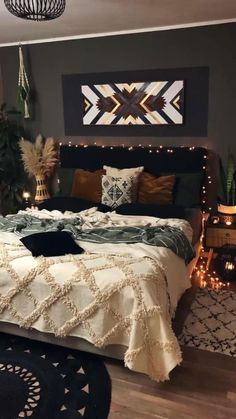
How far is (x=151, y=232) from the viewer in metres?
2.89

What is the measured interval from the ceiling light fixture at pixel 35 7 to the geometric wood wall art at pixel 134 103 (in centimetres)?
171

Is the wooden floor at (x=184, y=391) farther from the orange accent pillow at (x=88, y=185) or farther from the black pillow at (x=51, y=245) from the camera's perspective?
the orange accent pillow at (x=88, y=185)

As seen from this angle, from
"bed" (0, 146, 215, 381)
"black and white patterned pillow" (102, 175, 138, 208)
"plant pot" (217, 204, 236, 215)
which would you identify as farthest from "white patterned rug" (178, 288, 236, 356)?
"black and white patterned pillow" (102, 175, 138, 208)

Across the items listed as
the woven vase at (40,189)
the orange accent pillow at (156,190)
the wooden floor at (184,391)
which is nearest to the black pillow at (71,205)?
the orange accent pillow at (156,190)

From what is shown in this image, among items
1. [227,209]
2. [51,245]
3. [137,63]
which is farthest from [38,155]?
[227,209]

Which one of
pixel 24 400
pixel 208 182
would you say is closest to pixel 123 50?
pixel 208 182

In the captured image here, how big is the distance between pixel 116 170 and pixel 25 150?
4.00 ft

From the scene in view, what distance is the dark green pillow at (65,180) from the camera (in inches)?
172

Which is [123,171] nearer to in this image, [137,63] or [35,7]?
[137,63]

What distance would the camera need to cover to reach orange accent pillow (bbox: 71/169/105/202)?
404 cm

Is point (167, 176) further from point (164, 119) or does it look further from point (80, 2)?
point (80, 2)

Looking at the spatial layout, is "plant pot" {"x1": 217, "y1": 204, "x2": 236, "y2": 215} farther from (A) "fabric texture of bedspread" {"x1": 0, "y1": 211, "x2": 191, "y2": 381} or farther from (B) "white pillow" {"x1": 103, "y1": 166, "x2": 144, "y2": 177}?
(A) "fabric texture of bedspread" {"x1": 0, "y1": 211, "x2": 191, "y2": 381}

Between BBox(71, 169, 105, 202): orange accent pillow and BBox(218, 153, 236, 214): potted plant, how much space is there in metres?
1.33

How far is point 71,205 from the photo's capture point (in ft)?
12.3
